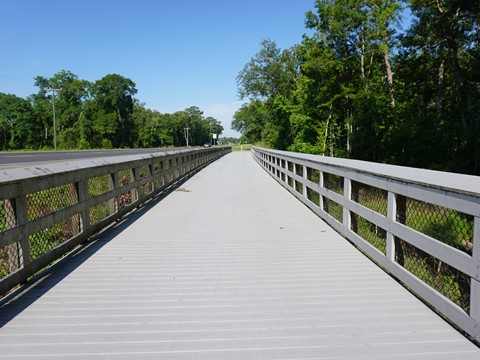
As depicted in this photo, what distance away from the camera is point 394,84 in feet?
96.0

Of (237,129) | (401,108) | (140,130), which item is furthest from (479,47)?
(237,129)

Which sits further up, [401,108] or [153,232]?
[401,108]

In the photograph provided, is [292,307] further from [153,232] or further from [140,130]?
[140,130]

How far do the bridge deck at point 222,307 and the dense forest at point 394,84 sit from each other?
18141 mm

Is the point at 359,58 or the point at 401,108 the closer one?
the point at 401,108

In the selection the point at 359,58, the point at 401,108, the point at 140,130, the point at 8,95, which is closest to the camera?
the point at 401,108

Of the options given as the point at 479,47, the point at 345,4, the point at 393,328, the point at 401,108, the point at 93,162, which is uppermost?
the point at 345,4

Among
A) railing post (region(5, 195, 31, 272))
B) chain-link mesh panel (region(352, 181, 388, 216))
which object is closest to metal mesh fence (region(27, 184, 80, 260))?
railing post (region(5, 195, 31, 272))

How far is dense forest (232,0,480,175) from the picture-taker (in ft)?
70.2

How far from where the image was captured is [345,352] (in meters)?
2.68

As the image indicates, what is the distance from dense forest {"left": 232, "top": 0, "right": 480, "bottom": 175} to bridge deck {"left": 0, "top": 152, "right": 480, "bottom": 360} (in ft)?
59.5

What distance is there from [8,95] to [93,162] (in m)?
90.4

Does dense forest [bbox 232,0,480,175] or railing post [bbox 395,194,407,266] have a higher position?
dense forest [bbox 232,0,480,175]

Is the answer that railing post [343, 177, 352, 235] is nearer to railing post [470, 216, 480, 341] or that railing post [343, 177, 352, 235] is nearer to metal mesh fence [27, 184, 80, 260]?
railing post [470, 216, 480, 341]
